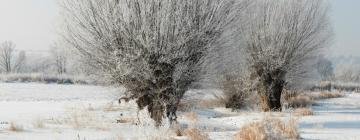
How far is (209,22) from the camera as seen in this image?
13.9 meters

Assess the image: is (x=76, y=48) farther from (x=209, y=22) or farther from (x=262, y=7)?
(x=262, y=7)

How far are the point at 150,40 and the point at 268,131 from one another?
443 centimetres

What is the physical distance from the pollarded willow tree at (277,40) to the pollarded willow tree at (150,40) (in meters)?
9.80

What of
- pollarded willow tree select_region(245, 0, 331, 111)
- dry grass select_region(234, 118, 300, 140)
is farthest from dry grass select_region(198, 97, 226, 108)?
dry grass select_region(234, 118, 300, 140)

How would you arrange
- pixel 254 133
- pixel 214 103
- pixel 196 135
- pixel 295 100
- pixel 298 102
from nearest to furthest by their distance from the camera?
1. pixel 254 133
2. pixel 196 135
3. pixel 214 103
4. pixel 298 102
5. pixel 295 100

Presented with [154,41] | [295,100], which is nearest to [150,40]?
[154,41]

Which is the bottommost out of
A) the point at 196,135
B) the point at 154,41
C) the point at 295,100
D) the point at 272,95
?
the point at 196,135

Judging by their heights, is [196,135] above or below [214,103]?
below

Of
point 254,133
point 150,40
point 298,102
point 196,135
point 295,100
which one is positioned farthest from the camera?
point 295,100

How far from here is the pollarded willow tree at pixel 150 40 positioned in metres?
13.3

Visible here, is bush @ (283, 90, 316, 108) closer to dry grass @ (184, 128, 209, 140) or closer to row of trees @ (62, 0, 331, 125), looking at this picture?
row of trees @ (62, 0, 331, 125)

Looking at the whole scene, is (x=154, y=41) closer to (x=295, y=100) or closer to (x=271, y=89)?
(x=271, y=89)

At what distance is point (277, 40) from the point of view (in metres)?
23.9

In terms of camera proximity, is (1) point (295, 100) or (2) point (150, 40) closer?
(2) point (150, 40)
